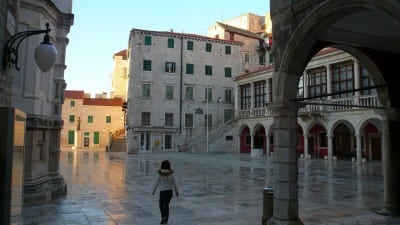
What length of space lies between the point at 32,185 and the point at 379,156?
27.2 m

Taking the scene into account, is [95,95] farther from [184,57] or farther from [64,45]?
[64,45]

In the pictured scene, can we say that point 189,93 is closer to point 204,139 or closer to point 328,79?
point 204,139

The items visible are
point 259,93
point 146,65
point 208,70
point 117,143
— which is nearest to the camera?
point 259,93

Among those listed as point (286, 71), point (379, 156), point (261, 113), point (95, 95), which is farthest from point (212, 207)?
point (95, 95)

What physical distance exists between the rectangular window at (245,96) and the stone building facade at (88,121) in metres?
23.1

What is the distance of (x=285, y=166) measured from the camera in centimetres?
696

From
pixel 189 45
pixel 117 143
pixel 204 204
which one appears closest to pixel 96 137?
pixel 117 143

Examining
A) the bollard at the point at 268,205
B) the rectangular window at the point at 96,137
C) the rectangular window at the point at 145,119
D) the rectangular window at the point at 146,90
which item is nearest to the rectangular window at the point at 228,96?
the rectangular window at the point at 146,90

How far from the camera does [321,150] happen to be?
33156 millimetres

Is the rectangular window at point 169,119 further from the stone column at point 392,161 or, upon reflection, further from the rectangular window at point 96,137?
the stone column at point 392,161

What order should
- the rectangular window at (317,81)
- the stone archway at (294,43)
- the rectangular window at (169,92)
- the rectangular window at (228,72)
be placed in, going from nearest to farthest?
the stone archway at (294,43), the rectangular window at (317,81), the rectangular window at (169,92), the rectangular window at (228,72)

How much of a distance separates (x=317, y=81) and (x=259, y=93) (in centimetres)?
832

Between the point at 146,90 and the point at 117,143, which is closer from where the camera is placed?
the point at 146,90

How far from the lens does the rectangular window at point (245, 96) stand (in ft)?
134
